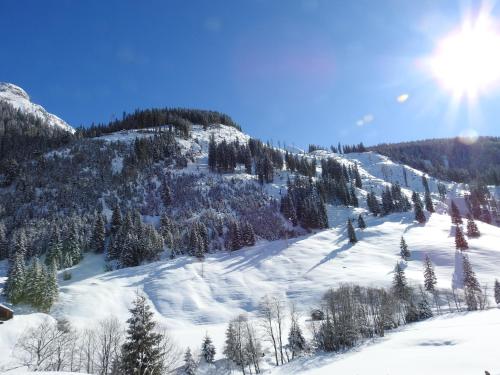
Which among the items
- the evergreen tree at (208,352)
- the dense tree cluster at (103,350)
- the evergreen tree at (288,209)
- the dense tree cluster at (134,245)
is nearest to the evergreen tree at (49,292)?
the dense tree cluster at (103,350)

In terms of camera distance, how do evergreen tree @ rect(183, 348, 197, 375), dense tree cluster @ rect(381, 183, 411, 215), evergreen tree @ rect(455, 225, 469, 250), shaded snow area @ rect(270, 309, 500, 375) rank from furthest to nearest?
dense tree cluster @ rect(381, 183, 411, 215) → evergreen tree @ rect(455, 225, 469, 250) → evergreen tree @ rect(183, 348, 197, 375) → shaded snow area @ rect(270, 309, 500, 375)

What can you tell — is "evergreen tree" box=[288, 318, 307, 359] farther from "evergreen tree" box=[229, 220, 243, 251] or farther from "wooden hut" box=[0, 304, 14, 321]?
"evergreen tree" box=[229, 220, 243, 251]

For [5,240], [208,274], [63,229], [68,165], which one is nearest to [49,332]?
[208,274]

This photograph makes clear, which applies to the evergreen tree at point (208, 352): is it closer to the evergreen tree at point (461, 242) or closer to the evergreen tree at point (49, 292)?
the evergreen tree at point (49, 292)

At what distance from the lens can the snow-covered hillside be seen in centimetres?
4178

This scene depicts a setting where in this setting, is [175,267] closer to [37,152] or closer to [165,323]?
[165,323]

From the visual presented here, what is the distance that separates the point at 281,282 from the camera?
8419 cm

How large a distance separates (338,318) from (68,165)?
5984 inches

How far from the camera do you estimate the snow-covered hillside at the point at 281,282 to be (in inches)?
1645

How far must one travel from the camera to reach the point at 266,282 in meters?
84.1

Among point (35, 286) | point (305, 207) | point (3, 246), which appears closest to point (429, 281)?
point (305, 207)

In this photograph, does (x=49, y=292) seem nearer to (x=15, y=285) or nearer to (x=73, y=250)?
(x=15, y=285)

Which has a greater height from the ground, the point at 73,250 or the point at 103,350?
the point at 73,250

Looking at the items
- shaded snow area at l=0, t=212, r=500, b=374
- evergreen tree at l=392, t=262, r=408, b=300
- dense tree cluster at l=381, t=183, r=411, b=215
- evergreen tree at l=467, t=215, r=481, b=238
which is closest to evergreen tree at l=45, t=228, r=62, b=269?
shaded snow area at l=0, t=212, r=500, b=374
